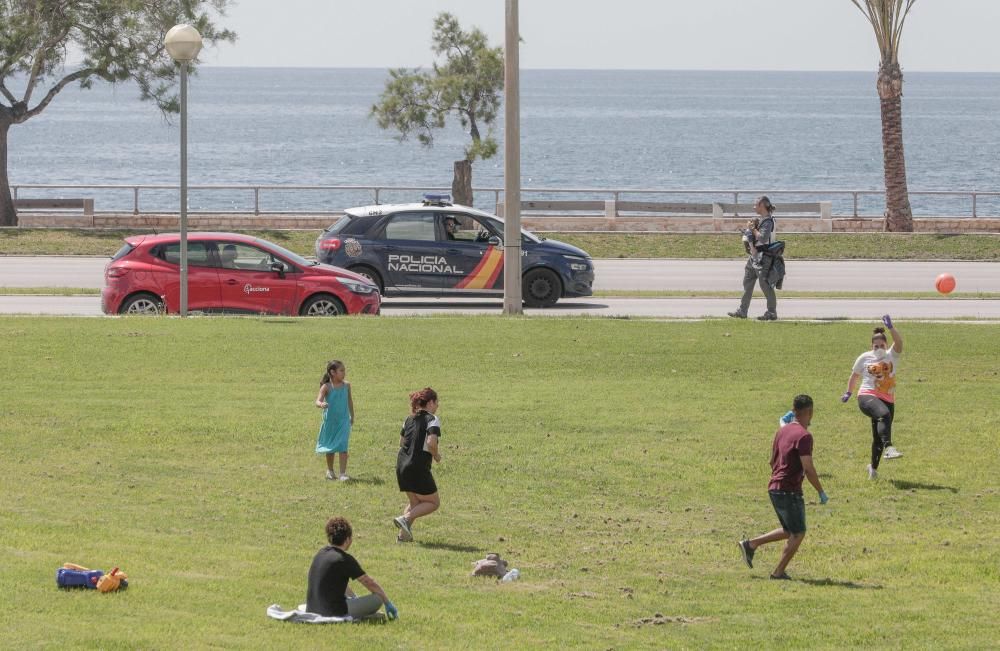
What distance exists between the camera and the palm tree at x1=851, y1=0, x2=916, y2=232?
38031 mm

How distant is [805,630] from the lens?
9258 mm

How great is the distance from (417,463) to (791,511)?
108 inches

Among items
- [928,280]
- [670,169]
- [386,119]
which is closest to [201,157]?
[670,169]

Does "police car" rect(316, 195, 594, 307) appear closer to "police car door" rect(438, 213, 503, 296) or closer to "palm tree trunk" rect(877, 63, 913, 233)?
"police car door" rect(438, 213, 503, 296)

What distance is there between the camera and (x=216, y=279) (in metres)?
22.4

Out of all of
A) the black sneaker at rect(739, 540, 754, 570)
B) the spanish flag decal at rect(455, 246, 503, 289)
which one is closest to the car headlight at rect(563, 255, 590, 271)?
the spanish flag decal at rect(455, 246, 503, 289)

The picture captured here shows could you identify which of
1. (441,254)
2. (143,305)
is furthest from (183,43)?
(441,254)

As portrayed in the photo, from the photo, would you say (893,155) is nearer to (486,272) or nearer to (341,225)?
(486,272)

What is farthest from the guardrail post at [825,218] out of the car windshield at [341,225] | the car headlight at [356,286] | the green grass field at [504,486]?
the car headlight at [356,286]

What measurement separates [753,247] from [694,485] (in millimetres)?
9268

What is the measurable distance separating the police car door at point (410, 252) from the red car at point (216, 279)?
3.11 m

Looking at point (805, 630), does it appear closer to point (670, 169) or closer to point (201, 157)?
point (670, 169)

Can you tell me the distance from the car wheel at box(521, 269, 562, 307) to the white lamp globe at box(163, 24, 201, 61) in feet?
22.8

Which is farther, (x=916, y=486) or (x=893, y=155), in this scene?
(x=893, y=155)
